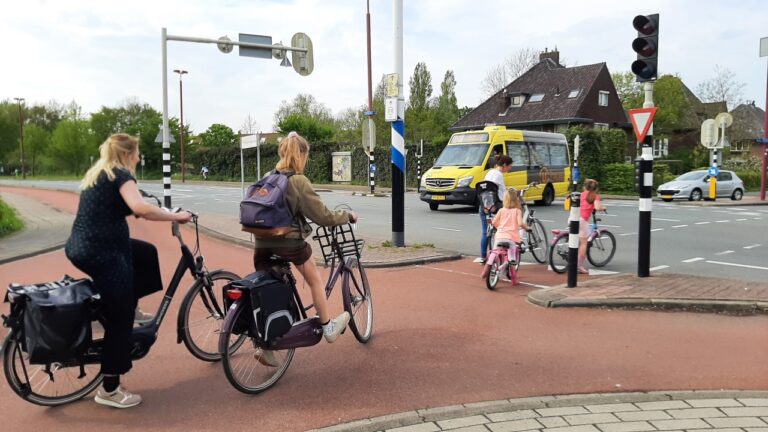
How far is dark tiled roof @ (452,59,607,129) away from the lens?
4669cm

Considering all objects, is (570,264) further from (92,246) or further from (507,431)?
(92,246)

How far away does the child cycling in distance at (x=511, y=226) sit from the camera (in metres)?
7.61

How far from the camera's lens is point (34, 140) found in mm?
72250

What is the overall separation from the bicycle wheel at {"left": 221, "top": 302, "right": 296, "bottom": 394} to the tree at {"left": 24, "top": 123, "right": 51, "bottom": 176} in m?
77.9

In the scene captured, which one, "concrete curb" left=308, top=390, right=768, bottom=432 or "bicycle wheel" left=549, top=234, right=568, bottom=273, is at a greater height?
"bicycle wheel" left=549, top=234, right=568, bottom=273

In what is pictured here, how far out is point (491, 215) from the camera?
9.07m

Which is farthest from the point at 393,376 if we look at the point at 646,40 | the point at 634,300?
the point at 646,40

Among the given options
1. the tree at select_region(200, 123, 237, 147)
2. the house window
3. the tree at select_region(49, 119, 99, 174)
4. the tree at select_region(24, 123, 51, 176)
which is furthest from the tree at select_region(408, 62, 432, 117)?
the tree at select_region(24, 123, 51, 176)

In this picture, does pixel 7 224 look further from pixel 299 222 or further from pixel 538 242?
pixel 299 222

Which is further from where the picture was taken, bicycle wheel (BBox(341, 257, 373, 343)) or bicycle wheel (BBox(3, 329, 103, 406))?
bicycle wheel (BBox(341, 257, 373, 343))

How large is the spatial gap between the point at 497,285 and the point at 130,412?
488cm

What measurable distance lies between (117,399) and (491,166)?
55.3ft

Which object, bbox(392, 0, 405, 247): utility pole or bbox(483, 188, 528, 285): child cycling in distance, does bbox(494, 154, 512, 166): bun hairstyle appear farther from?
bbox(392, 0, 405, 247): utility pole

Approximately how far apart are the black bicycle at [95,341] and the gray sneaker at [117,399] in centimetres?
15
